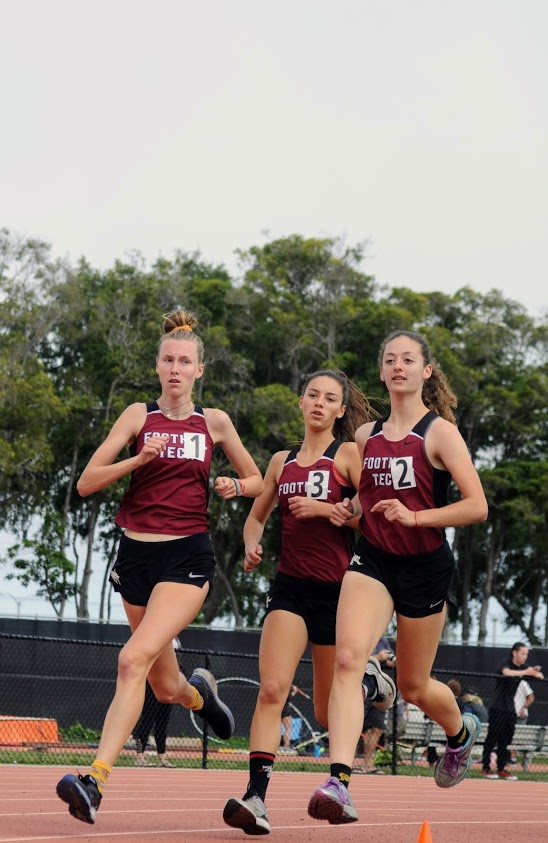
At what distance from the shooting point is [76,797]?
5469 mm

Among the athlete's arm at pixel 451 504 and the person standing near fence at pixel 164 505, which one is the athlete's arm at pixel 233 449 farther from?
Result: the athlete's arm at pixel 451 504

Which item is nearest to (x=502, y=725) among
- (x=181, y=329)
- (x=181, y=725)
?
(x=181, y=725)

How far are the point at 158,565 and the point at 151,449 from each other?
2.12ft

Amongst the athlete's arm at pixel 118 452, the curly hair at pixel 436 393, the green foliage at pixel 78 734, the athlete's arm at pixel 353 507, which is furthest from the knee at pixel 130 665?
the green foliage at pixel 78 734

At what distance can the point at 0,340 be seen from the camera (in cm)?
4172

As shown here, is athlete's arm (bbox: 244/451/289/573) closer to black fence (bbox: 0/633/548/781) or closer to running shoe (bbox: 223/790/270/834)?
running shoe (bbox: 223/790/270/834)

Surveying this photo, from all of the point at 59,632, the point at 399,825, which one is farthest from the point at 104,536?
the point at 399,825

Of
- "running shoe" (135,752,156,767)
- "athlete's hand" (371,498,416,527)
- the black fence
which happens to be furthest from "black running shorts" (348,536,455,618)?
the black fence

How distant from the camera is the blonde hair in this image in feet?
22.7

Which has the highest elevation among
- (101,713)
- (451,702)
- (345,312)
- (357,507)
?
(345,312)

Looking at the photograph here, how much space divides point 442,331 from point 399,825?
39.8m

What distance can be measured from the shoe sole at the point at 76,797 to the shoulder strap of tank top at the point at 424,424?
2384mm

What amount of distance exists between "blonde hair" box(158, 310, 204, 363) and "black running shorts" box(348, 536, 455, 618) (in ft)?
4.97

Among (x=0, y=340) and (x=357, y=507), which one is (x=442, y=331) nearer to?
(x=0, y=340)
